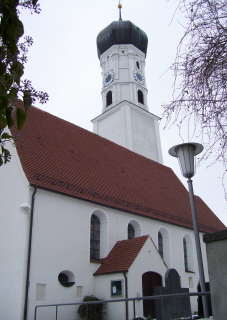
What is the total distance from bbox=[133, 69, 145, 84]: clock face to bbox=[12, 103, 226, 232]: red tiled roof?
9054 mm

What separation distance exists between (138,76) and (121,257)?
1858 cm

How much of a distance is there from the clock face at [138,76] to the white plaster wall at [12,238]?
17.0 metres

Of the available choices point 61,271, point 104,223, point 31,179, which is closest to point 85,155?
point 104,223

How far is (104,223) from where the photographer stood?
14.6 meters

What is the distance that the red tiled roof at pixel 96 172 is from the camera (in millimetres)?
13969

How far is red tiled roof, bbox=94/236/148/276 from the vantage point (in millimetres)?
12878

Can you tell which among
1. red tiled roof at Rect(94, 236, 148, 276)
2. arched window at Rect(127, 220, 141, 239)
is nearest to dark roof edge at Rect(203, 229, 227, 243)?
red tiled roof at Rect(94, 236, 148, 276)

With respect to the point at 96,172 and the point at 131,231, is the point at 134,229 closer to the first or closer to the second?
the point at 131,231

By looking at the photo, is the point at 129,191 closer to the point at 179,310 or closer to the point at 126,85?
the point at 179,310

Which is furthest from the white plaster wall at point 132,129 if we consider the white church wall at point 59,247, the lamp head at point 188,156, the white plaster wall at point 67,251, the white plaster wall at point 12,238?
the lamp head at point 188,156

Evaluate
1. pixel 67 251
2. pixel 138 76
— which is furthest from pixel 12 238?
pixel 138 76

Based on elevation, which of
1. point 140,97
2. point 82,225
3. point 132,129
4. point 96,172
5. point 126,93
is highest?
point 140,97

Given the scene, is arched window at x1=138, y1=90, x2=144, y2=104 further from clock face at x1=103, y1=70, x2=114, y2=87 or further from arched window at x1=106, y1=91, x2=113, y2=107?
clock face at x1=103, y1=70, x2=114, y2=87

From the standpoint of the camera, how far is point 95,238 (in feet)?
47.1
